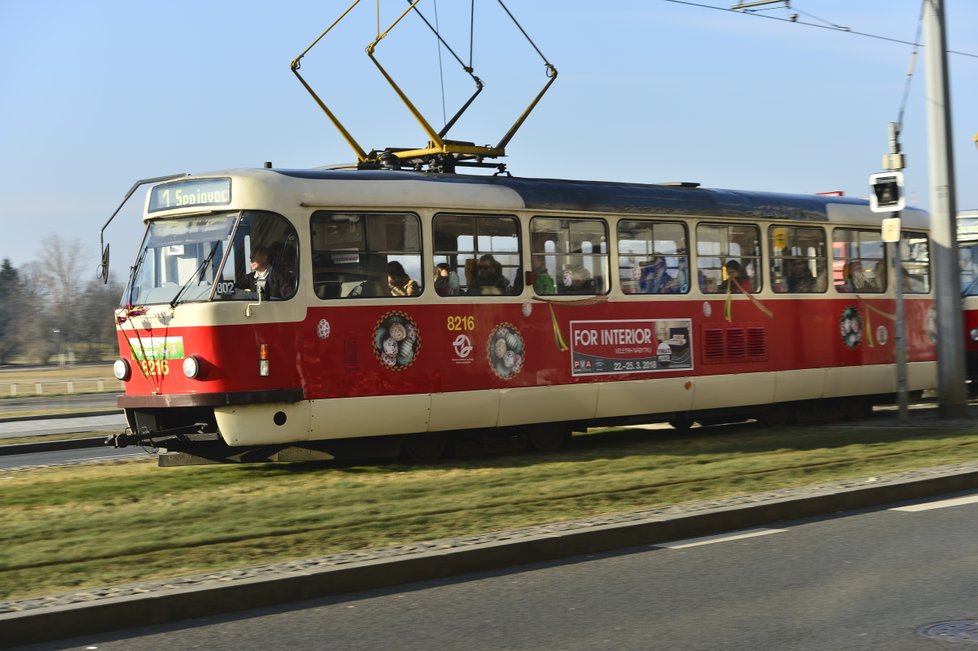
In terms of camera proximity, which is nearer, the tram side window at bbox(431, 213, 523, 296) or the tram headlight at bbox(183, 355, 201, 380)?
the tram headlight at bbox(183, 355, 201, 380)

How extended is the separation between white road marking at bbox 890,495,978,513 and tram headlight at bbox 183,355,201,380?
6745mm

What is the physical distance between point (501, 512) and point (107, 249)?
6451 mm

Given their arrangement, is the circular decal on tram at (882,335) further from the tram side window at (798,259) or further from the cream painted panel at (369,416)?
the cream painted panel at (369,416)

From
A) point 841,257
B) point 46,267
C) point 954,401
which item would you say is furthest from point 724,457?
point 46,267

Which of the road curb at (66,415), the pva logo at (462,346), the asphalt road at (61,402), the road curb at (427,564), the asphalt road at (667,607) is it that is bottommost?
the asphalt road at (667,607)

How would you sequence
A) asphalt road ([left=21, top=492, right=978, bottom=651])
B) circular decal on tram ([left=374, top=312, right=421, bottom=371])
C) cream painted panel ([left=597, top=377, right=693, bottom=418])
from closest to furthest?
asphalt road ([left=21, top=492, right=978, bottom=651]), circular decal on tram ([left=374, top=312, right=421, bottom=371]), cream painted panel ([left=597, top=377, right=693, bottom=418])

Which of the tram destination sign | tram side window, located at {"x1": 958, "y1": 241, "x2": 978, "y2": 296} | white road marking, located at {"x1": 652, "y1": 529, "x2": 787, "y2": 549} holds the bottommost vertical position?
white road marking, located at {"x1": 652, "y1": 529, "x2": 787, "y2": 549}

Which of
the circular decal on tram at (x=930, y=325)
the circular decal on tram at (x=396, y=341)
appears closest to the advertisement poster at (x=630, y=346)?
the circular decal on tram at (x=396, y=341)

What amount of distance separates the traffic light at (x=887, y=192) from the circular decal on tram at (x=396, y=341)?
6.64 metres

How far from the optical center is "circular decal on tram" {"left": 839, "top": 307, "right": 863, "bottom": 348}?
63.3ft

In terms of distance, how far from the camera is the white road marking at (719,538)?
8.98 metres

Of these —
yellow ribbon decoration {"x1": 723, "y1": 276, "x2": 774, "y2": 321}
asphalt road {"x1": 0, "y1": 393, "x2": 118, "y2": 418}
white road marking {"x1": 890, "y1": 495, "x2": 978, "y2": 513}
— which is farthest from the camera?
asphalt road {"x1": 0, "y1": 393, "x2": 118, "y2": 418}

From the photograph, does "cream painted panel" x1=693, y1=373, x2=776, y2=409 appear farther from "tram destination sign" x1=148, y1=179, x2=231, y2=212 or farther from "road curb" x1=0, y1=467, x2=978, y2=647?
"tram destination sign" x1=148, y1=179, x2=231, y2=212

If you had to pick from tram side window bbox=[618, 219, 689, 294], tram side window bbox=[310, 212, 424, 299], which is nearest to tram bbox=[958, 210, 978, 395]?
tram side window bbox=[618, 219, 689, 294]
